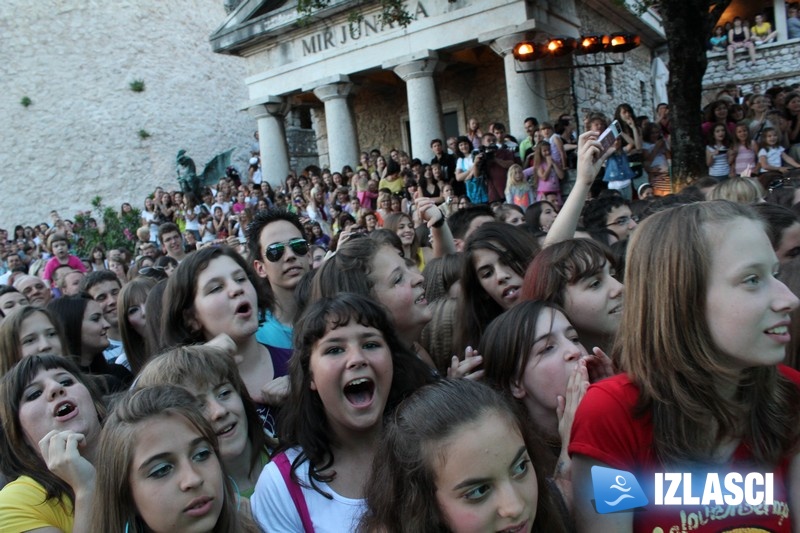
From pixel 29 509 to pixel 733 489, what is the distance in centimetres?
229

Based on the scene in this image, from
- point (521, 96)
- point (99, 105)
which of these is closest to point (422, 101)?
point (521, 96)

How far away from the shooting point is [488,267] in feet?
12.1

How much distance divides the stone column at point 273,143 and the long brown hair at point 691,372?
17.1m

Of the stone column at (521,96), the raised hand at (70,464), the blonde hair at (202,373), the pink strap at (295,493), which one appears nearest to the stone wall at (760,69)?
the stone column at (521,96)

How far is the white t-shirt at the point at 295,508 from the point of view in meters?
2.11

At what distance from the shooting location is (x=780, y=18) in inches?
890

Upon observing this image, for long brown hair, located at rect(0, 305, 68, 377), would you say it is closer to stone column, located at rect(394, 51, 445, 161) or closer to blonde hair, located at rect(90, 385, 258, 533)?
blonde hair, located at rect(90, 385, 258, 533)

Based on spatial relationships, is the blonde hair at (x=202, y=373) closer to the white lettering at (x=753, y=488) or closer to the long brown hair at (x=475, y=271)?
the long brown hair at (x=475, y=271)

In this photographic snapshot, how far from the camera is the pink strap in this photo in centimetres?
210

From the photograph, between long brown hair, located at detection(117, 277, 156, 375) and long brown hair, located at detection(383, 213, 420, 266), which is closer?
long brown hair, located at detection(117, 277, 156, 375)

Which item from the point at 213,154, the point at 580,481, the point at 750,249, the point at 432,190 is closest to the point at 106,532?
the point at 580,481

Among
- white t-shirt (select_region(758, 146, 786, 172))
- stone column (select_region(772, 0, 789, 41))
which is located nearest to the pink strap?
white t-shirt (select_region(758, 146, 786, 172))

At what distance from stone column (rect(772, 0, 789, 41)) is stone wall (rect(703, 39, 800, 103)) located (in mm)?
2662

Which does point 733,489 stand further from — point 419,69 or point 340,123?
point 340,123
